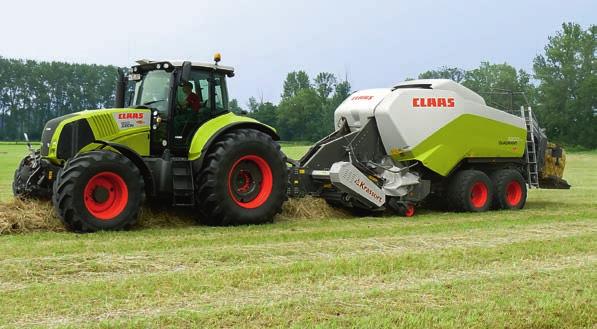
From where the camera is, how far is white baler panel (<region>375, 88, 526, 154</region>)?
11484mm

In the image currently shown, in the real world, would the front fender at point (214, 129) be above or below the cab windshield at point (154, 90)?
below

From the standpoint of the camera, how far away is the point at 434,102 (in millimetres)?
11820

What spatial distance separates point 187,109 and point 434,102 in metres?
4.61

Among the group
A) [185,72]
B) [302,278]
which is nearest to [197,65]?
[185,72]

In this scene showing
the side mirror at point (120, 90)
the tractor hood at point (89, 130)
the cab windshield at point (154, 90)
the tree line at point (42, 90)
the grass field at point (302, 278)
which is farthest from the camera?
the tree line at point (42, 90)

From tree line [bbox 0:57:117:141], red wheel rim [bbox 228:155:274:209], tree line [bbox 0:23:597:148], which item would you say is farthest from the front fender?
tree line [bbox 0:57:117:141]

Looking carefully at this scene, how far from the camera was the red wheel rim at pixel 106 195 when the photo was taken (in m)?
8.26

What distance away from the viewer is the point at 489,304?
4.71 metres

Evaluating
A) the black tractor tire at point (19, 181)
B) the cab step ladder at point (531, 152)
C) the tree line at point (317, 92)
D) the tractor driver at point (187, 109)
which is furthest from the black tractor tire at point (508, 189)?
the tree line at point (317, 92)

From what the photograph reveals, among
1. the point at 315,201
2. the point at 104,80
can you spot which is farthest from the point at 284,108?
the point at 315,201

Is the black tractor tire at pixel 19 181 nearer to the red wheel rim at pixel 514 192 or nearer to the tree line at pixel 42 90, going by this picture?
the red wheel rim at pixel 514 192

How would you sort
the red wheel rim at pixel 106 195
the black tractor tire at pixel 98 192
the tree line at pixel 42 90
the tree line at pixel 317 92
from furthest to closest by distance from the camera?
1. the tree line at pixel 42 90
2. the tree line at pixel 317 92
3. the red wheel rim at pixel 106 195
4. the black tractor tire at pixel 98 192

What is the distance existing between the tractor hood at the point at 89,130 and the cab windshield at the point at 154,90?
0.83ft

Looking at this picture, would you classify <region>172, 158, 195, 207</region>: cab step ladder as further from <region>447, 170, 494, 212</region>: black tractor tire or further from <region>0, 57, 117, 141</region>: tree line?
<region>0, 57, 117, 141</region>: tree line
